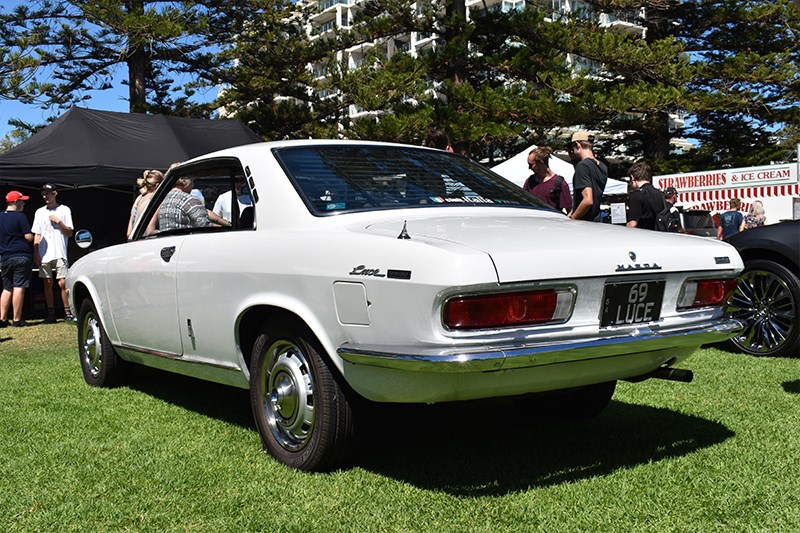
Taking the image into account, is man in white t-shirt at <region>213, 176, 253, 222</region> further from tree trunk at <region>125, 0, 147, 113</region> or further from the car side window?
tree trunk at <region>125, 0, 147, 113</region>

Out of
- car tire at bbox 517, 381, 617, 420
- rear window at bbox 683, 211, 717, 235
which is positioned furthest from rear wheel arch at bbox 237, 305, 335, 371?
rear window at bbox 683, 211, 717, 235

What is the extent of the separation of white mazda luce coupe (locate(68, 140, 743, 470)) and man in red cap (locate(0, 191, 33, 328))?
668 centimetres

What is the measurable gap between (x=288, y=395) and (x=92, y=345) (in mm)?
2772

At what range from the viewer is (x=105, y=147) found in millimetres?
12727

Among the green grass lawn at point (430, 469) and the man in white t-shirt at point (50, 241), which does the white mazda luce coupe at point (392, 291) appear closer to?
the green grass lawn at point (430, 469)

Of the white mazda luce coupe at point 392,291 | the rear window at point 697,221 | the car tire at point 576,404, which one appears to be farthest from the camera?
the rear window at point 697,221

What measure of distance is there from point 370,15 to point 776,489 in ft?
73.1

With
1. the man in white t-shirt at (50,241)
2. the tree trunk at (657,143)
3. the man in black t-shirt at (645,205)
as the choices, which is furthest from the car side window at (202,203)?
the tree trunk at (657,143)

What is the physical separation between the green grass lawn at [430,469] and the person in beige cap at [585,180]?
1.99 m

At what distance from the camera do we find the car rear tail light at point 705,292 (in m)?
3.45

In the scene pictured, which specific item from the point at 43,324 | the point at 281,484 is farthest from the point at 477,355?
the point at 43,324

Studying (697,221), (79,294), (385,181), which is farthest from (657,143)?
(385,181)

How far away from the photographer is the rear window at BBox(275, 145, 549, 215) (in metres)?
3.79

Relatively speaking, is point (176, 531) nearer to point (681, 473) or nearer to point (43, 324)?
point (681, 473)
